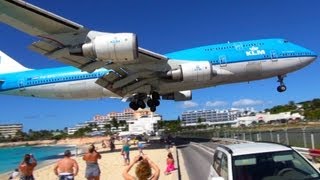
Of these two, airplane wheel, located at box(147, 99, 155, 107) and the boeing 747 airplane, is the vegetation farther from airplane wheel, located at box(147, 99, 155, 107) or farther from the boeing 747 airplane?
airplane wheel, located at box(147, 99, 155, 107)

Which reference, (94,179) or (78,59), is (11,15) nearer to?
(78,59)

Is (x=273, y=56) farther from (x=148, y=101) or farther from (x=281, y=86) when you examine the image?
(x=148, y=101)

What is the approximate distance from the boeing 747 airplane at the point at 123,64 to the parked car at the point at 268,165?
59.2 feet

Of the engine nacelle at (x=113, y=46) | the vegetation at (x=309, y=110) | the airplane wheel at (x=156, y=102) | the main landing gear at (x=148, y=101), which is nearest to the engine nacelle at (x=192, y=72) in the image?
the main landing gear at (x=148, y=101)

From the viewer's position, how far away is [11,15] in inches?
914

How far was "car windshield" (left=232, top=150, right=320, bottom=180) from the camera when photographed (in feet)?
22.7

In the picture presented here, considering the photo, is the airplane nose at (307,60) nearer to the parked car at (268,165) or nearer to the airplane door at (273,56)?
the airplane door at (273,56)

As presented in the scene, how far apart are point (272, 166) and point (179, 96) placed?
3333 centimetres

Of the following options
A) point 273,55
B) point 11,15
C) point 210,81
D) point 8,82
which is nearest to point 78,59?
point 11,15

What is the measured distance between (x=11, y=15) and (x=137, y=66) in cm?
1023

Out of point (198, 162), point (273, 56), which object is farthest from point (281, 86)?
point (198, 162)

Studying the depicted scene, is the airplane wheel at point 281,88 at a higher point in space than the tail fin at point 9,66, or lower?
lower

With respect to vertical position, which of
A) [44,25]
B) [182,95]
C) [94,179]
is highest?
[44,25]

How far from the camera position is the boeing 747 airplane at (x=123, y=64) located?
25078 mm
